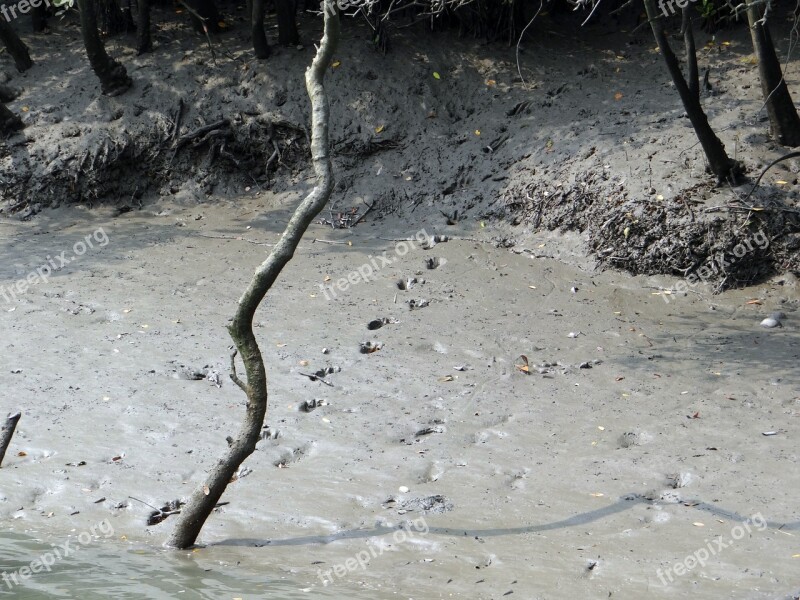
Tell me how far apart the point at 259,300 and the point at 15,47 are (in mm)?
8417

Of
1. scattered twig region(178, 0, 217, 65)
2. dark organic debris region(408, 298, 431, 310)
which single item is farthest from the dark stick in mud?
scattered twig region(178, 0, 217, 65)

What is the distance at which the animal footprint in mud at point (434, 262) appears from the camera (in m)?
9.20

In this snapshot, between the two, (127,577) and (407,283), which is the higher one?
(407,283)

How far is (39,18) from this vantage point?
1259cm

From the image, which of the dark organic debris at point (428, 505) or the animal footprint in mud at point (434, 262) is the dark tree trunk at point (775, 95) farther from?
the dark organic debris at point (428, 505)

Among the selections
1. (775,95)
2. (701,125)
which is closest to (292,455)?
(701,125)

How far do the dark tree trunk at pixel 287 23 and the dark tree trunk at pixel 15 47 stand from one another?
328cm

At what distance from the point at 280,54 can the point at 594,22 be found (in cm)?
405

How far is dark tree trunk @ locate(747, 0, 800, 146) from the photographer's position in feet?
28.3

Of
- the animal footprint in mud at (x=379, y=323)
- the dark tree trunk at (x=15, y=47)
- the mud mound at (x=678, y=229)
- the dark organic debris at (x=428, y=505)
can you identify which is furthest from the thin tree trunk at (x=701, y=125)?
the dark tree trunk at (x=15, y=47)

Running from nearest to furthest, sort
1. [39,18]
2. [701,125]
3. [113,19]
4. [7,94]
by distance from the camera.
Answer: [701,125]
[7,94]
[113,19]
[39,18]

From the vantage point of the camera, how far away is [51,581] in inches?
215

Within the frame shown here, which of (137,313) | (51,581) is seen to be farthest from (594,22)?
(51,581)

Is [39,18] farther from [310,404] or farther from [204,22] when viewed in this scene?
[310,404]
